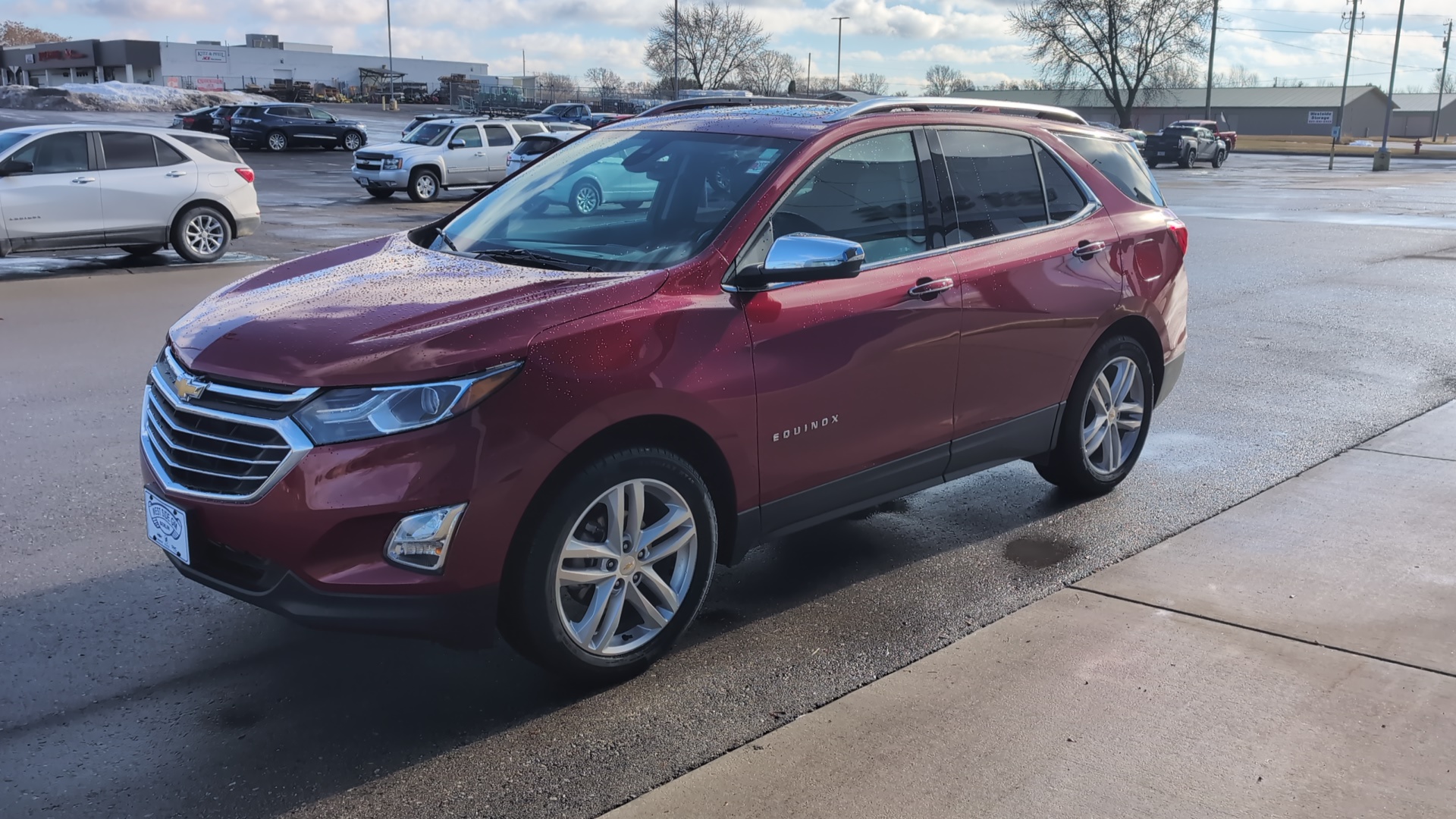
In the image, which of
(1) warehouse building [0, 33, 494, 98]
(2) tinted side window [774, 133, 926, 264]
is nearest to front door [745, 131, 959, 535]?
(2) tinted side window [774, 133, 926, 264]

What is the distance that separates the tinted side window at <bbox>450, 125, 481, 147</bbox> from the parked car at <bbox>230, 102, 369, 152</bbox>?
1878 centimetres

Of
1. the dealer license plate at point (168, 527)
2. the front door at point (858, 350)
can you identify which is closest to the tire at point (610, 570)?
the front door at point (858, 350)

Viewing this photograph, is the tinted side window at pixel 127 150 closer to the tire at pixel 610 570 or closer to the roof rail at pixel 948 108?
the roof rail at pixel 948 108

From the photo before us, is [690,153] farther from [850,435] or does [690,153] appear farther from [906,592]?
[906,592]

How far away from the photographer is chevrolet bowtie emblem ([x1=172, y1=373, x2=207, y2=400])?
339 cm

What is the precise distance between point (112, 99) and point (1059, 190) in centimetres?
7050

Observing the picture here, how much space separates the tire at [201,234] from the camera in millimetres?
13961

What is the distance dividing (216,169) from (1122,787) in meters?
13.9

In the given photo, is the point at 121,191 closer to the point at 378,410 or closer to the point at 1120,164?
the point at 1120,164

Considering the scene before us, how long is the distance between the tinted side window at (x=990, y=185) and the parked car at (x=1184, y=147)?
140 ft

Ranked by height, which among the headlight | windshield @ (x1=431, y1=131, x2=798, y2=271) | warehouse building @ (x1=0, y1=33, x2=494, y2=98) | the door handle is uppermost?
warehouse building @ (x1=0, y1=33, x2=494, y2=98)

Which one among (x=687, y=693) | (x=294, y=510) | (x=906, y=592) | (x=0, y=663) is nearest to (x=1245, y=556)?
(x=906, y=592)

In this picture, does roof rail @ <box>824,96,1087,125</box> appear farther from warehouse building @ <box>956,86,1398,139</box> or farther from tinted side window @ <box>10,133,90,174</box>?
warehouse building @ <box>956,86,1398,139</box>

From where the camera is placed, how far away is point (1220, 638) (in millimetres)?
4078
